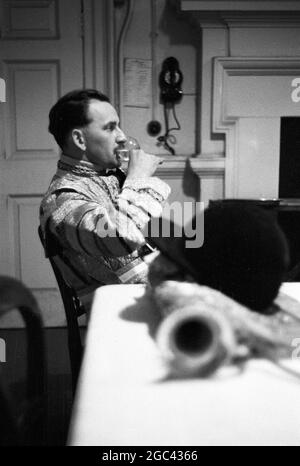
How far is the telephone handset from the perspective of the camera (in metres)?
2.62

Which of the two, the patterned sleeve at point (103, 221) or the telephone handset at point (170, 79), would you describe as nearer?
the patterned sleeve at point (103, 221)

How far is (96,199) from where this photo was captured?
1.31m

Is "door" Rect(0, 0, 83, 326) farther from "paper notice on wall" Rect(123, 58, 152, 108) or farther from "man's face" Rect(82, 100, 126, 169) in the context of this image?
"man's face" Rect(82, 100, 126, 169)

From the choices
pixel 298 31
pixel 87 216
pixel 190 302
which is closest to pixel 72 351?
pixel 87 216

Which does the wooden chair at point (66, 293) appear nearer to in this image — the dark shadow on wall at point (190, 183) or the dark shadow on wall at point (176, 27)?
the dark shadow on wall at point (190, 183)

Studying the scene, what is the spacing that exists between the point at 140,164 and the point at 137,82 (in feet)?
4.89

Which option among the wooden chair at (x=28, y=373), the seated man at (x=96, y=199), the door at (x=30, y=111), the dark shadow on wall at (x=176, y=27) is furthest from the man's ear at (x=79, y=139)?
the dark shadow on wall at (x=176, y=27)

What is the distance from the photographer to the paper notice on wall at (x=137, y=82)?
8.61 ft

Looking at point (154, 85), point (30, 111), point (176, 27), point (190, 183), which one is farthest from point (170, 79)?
point (30, 111)

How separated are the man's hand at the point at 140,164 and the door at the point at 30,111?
1.38m

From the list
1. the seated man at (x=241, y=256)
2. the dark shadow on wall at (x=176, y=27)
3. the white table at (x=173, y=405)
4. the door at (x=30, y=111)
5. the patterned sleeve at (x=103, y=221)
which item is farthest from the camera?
the dark shadow on wall at (x=176, y=27)

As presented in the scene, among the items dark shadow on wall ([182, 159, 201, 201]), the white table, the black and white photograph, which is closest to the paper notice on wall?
the black and white photograph

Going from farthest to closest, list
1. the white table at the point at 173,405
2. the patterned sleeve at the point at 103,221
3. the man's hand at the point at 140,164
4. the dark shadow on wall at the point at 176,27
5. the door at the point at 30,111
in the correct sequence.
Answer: the dark shadow on wall at the point at 176,27 → the door at the point at 30,111 → the man's hand at the point at 140,164 → the patterned sleeve at the point at 103,221 → the white table at the point at 173,405

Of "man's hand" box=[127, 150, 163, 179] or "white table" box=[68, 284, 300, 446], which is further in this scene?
"man's hand" box=[127, 150, 163, 179]
